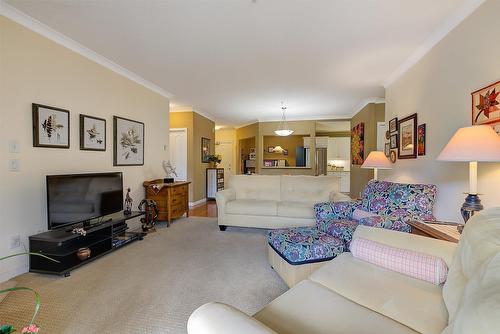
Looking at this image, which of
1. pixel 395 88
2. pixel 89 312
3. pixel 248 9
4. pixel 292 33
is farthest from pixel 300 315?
pixel 395 88

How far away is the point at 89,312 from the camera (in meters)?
1.74

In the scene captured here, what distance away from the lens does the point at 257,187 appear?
4.25 meters

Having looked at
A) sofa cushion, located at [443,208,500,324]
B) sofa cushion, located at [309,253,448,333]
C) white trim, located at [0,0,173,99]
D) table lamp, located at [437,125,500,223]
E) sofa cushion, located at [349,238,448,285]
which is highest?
white trim, located at [0,0,173,99]

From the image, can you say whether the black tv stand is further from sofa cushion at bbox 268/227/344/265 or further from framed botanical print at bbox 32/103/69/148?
sofa cushion at bbox 268/227/344/265

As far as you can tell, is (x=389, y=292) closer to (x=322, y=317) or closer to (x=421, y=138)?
(x=322, y=317)

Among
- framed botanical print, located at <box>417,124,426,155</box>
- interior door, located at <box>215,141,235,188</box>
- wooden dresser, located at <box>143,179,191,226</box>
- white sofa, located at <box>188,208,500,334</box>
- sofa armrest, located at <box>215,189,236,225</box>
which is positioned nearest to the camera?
white sofa, located at <box>188,208,500,334</box>

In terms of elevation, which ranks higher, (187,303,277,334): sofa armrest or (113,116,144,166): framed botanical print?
(113,116,144,166): framed botanical print

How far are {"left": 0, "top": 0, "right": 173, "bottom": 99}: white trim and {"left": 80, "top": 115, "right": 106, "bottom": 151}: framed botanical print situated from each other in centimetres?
79

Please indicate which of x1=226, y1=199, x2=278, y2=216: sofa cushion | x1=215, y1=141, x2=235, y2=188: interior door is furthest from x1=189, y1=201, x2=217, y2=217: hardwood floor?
x1=215, y1=141, x2=235, y2=188: interior door

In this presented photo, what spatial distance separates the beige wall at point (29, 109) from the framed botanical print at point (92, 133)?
67 mm

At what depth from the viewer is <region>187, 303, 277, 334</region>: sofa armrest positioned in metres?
0.69

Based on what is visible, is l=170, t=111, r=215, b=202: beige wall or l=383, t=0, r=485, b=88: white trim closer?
l=383, t=0, r=485, b=88: white trim

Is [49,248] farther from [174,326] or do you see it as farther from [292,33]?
[292,33]

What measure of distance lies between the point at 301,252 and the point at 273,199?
2191 millimetres
